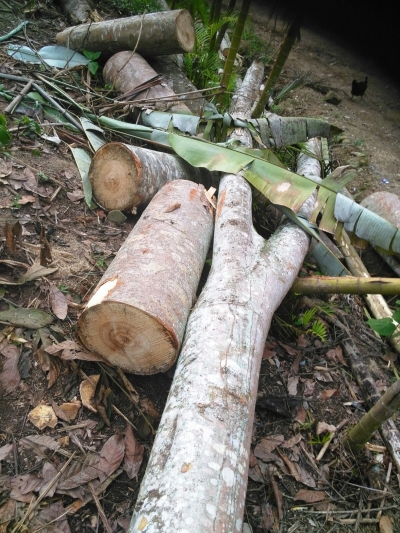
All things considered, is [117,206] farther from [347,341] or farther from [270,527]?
[270,527]

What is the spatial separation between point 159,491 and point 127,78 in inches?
158

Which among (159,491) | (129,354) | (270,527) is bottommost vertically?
(270,527)

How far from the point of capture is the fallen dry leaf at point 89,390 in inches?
81.2

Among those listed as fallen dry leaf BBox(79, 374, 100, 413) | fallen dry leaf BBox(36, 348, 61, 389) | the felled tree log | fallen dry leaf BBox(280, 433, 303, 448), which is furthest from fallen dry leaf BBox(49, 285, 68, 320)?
the felled tree log

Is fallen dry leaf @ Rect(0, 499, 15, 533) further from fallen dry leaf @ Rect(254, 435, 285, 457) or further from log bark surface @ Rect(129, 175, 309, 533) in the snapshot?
fallen dry leaf @ Rect(254, 435, 285, 457)

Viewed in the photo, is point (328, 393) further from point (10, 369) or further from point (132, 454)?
point (10, 369)

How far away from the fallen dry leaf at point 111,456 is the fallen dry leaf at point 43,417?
0.26 metres

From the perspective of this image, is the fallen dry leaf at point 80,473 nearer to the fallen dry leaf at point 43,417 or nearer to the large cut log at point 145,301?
the fallen dry leaf at point 43,417

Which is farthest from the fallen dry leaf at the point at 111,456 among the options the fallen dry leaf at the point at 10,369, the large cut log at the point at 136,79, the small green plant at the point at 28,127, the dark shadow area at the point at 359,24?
the large cut log at the point at 136,79

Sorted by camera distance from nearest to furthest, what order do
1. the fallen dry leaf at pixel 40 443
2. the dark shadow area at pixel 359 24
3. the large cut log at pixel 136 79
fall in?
the dark shadow area at pixel 359 24, the fallen dry leaf at pixel 40 443, the large cut log at pixel 136 79

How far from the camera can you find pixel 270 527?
192cm

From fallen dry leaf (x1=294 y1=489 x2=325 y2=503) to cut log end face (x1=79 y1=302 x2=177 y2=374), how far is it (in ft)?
2.88

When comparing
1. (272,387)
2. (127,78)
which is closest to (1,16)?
(127,78)

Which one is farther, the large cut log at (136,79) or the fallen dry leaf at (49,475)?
the large cut log at (136,79)
